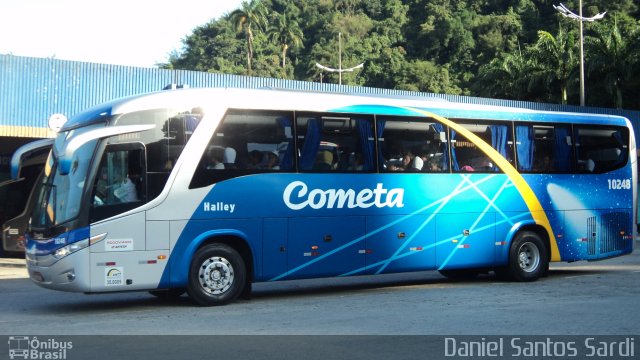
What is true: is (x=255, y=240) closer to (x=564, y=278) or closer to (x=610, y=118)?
(x=564, y=278)

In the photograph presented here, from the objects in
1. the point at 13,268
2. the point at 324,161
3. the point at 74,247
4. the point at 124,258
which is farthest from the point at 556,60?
the point at 74,247

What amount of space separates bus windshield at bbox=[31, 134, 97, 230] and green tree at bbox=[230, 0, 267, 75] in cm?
7350

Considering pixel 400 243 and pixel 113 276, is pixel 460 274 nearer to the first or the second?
pixel 400 243

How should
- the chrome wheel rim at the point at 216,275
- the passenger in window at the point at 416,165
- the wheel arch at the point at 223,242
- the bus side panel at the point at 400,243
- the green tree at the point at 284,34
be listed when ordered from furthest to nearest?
1. the green tree at the point at 284,34
2. the passenger in window at the point at 416,165
3. the bus side panel at the point at 400,243
4. the chrome wheel rim at the point at 216,275
5. the wheel arch at the point at 223,242

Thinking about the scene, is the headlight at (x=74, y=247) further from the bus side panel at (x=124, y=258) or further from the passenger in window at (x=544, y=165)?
the passenger in window at (x=544, y=165)

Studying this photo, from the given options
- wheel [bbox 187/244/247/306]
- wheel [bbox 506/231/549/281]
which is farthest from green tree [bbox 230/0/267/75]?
wheel [bbox 187/244/247/306]

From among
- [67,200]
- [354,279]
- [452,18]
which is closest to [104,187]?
[67,200]

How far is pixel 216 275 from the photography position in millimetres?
12586

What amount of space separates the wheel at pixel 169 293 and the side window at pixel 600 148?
8484 mm

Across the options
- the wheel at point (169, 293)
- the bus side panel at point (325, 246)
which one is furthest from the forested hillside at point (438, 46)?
the wheel at point (169, 293)

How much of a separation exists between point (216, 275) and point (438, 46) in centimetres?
7851

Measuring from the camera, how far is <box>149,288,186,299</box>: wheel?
13680mm

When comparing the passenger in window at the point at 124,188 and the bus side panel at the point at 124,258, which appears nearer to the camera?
the bus side panel at the point at 124,258

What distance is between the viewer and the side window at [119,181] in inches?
462
